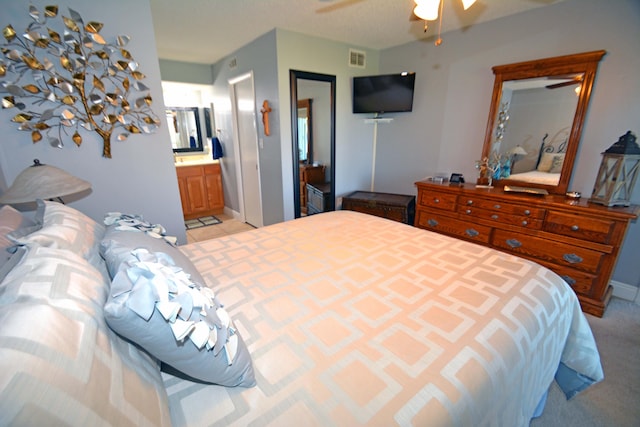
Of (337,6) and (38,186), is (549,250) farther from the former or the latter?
(38,186)

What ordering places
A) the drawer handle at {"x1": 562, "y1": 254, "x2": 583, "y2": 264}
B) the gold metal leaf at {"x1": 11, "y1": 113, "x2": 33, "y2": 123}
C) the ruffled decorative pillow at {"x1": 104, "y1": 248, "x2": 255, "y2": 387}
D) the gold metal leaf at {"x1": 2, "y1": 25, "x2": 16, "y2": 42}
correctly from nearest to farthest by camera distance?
1. the ruffled decorative pillow at {"x1": 104, "y1": 248, "x2": 255, "y2": 387}
2. the gold metal leaf at {"x1": 2, "y1": 25, "x2": 16, "y2": 42}
3. the gold metal leaf at {"x1": 11, "y1": 113, "x2": 33, "y2": 123}
4. the drawer handle at {"x1": 562, "y1": 254, "x2": 583, "y2": 264}

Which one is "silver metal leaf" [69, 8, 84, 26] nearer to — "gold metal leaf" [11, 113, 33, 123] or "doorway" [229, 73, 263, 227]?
"gold metal leaf" [11, 113, 33, 123]

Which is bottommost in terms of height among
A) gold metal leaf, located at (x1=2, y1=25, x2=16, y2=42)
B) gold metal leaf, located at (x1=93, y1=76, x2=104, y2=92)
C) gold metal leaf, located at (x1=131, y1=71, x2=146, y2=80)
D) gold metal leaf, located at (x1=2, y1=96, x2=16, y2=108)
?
gold metal leaf, located at (x1=2, y1=96, x2=16, y2=108)

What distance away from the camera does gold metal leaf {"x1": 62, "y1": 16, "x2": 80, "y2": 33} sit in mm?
1743

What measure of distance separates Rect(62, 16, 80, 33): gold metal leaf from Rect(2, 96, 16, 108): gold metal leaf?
577mm

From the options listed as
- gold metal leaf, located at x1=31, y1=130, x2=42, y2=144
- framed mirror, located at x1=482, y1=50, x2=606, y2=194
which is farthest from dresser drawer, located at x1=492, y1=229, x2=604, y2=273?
gold metal leaf, located at x1=31, y1=130, x2=42, y2=144

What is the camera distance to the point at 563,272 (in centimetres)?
222

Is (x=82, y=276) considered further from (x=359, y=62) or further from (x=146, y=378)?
(x=359, y=62)

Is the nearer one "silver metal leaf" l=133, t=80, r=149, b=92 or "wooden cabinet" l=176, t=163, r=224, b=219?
"silver metal leaf" l=133, t=80, r=149, b=92

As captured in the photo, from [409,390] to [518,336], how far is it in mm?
516

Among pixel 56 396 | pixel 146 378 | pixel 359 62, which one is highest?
pixel 359 62

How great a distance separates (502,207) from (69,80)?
3.54 meters

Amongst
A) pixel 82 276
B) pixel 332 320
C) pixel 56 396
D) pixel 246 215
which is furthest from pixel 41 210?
pixel 246 215

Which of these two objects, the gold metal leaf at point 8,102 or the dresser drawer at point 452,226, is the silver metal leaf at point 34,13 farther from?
the dresser drawer at point 452,226
